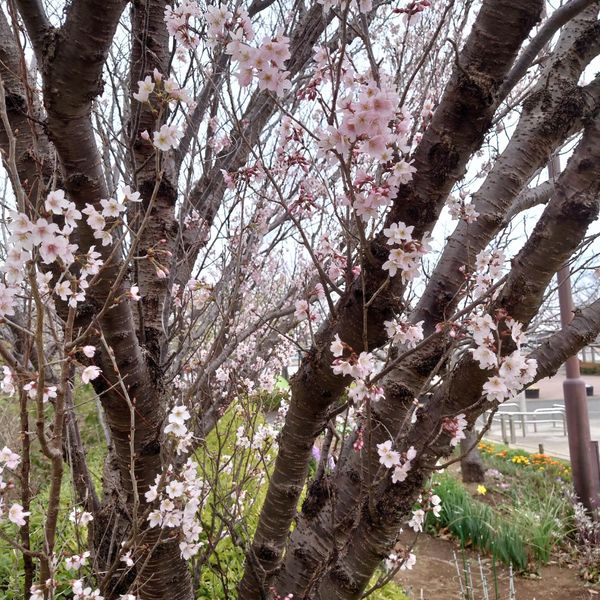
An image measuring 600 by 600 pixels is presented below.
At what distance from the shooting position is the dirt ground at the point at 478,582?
13.2 feet

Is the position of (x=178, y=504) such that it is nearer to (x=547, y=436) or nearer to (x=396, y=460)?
(x=396, y=460)

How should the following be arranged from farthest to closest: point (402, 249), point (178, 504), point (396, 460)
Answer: point (178, 504) < point (396, 460) < point (402, 249)

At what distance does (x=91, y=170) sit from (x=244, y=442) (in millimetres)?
2146

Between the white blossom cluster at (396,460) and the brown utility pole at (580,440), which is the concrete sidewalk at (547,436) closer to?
the brown utility pole at (580,440)

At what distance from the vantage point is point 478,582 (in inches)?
171

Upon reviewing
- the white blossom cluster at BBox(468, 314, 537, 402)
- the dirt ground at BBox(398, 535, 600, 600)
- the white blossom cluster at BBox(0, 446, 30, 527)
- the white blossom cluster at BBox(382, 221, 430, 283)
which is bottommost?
the dirt ground at BBox(398, 535, 600, 600)

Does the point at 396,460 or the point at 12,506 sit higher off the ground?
the point at 396,460

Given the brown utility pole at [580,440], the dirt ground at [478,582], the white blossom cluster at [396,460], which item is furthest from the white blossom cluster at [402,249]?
the brown utility pole at [580,440]

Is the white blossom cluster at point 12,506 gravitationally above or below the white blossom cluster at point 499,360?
below

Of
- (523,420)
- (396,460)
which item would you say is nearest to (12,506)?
(396,460)

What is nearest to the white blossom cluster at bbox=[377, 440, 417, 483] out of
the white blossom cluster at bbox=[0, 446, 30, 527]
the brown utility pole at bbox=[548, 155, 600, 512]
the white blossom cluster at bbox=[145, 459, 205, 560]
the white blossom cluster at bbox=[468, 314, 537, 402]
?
the white blossom cluster at bbox=[468, 314, 537, 402]

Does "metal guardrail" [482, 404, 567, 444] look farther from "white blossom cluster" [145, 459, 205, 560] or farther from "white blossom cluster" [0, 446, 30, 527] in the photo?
"white blossom cluster" [0, 446, 30, 527]

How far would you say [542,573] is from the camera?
4.43 metres

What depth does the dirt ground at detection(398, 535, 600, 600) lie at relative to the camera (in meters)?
4.04
